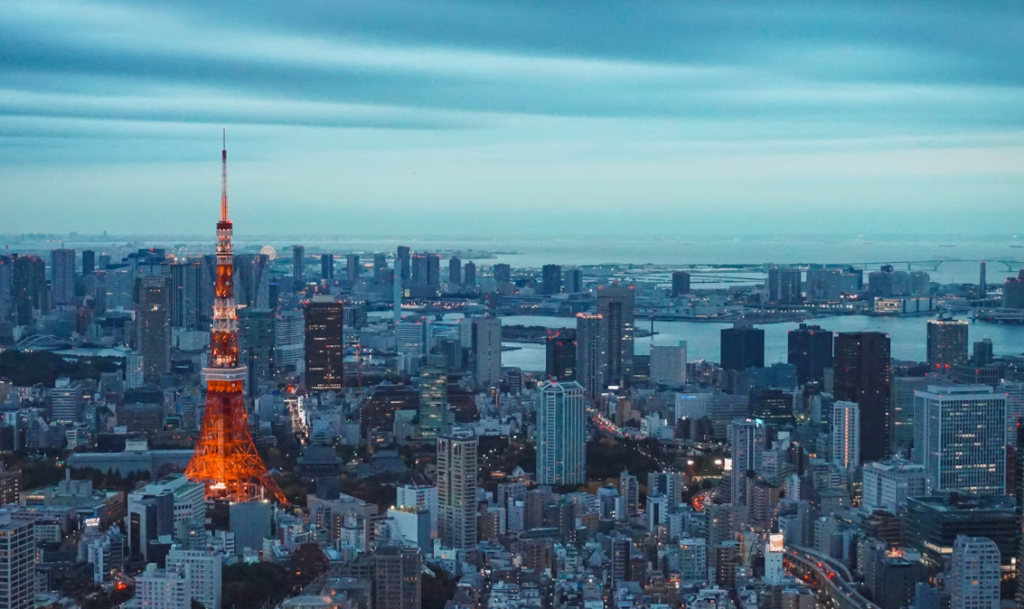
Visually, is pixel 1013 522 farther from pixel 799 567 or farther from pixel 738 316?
pixel 738 316

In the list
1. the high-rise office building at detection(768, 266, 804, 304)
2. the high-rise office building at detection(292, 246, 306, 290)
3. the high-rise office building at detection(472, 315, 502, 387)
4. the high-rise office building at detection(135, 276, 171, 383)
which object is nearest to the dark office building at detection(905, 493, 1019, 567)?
the high-rise office building at detection(472, 315, 502, 387)

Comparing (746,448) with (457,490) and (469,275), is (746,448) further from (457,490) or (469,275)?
(469,275)

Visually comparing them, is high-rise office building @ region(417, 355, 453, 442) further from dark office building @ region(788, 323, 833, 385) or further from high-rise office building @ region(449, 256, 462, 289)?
high-rise office building @ region(449, 256, 462, 289)

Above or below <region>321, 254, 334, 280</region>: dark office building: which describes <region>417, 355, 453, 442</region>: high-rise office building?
below

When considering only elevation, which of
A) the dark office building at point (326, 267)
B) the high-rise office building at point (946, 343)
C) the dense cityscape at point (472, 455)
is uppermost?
the dark office building at point (326, 267)

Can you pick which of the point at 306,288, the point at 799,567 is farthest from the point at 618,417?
the point at 306,288

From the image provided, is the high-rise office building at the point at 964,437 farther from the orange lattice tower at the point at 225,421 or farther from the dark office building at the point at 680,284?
the dark office building at the point at 680,284

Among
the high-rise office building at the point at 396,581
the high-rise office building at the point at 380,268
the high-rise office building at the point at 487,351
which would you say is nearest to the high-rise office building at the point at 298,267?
the high-rise office building at the point at 380,268
